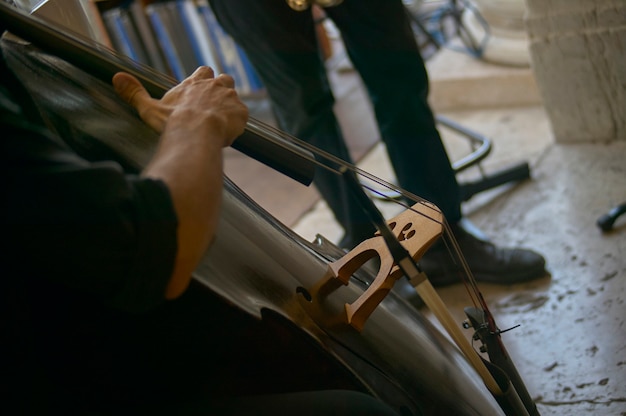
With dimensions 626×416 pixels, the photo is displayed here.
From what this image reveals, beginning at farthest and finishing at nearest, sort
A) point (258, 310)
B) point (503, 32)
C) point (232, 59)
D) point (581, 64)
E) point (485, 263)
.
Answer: point (232, 59) < point (503, 32) < point (581, 64) < point (485, 263) < point (258, 310)

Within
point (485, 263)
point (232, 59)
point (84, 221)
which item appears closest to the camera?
point (84, 221)

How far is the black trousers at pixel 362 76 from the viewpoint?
5.66 ft

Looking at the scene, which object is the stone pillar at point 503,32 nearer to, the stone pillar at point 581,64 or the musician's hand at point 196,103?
the stone pillar at point 581,64

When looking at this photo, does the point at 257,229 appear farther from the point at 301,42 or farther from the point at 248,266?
the point at 301,42

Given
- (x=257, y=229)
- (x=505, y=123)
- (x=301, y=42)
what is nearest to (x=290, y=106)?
(x=301, y=42)

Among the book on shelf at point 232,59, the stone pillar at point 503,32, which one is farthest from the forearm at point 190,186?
the book on shelf at point 232,59

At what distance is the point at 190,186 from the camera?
0.76 meters

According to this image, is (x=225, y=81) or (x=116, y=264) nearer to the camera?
(x=116, y=264)

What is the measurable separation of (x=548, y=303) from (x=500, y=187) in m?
0.59

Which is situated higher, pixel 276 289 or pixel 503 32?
pixel 276 289

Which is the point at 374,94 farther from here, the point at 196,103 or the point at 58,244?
the point at 58,244

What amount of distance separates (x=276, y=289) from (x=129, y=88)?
0.86ft

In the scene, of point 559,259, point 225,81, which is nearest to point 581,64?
point 559,259

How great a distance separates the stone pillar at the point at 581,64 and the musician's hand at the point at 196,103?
4.83 ft
